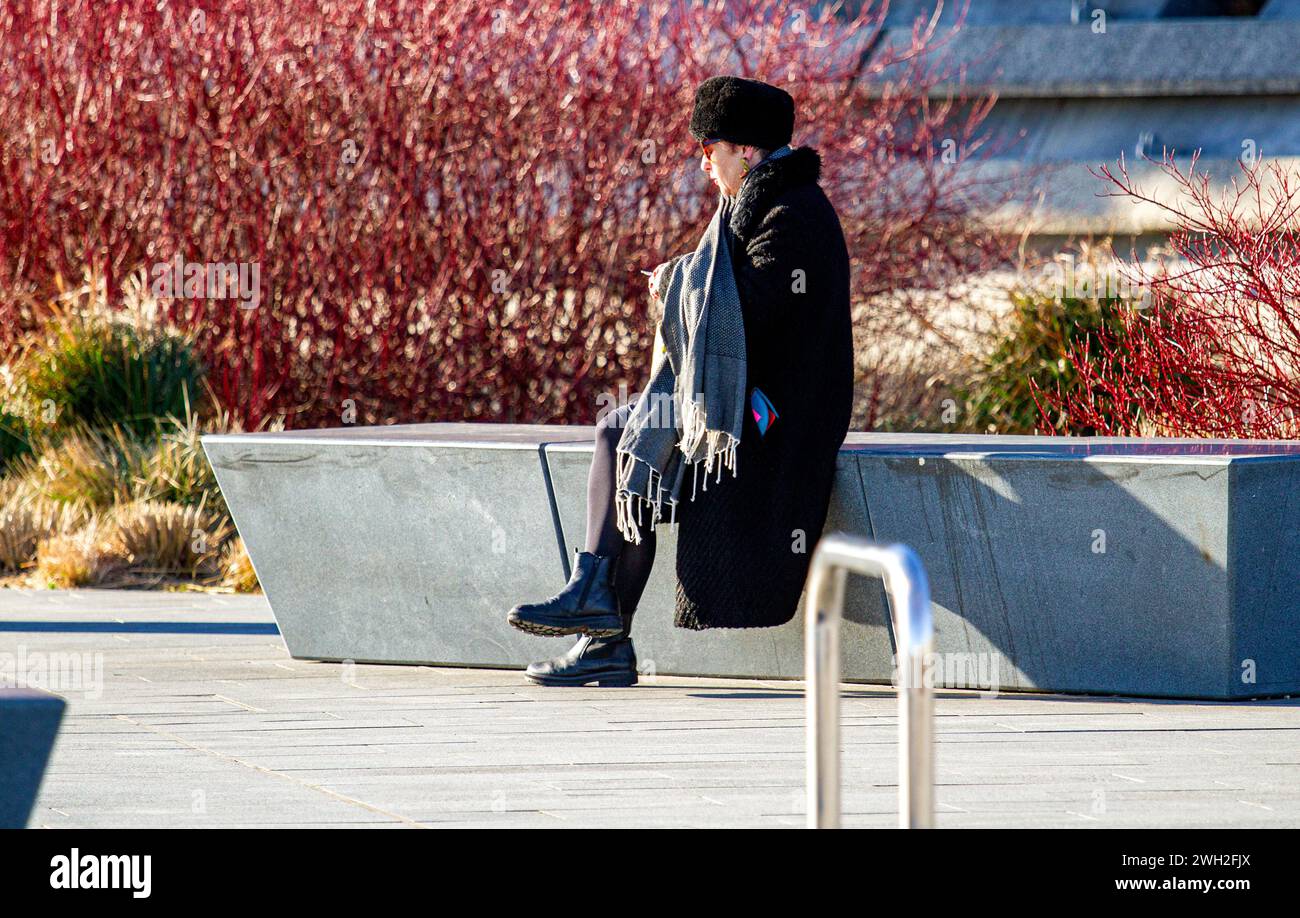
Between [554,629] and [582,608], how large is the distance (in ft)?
0.36

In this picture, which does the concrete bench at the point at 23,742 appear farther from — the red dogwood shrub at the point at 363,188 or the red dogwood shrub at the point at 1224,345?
the red dogwood shrub at the point at 363,188

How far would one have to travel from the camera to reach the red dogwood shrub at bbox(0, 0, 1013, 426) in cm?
1222

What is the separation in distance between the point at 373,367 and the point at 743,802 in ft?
25.3

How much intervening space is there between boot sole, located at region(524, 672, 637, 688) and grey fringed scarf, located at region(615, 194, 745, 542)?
513 mm

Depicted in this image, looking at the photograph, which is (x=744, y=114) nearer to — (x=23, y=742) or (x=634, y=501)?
(x=634, y=501)

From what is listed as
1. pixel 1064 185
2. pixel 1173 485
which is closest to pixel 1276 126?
pixel 1064 185

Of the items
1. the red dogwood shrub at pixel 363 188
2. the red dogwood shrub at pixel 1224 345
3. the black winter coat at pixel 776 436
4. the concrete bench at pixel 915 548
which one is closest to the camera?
the concrete bench at pixel 915 548

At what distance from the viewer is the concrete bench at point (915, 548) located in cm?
608

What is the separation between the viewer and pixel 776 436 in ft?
20.6

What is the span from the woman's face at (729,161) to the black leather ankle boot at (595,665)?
143 cm

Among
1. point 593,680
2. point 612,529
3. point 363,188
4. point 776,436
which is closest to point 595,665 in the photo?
point 593,680

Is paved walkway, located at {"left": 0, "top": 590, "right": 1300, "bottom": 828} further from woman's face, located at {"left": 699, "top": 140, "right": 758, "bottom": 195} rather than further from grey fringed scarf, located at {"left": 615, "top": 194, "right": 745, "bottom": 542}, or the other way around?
woman's face, located at {"left": 699, "top": 140, "right": 758, "bottom": 195}

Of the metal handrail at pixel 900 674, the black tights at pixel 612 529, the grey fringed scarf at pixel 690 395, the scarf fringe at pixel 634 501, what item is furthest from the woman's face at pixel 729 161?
the metal handrail at pixel 900 674
